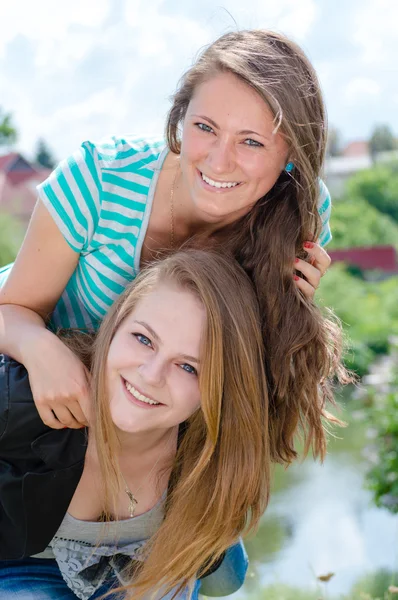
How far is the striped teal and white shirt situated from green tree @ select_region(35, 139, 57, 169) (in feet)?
143

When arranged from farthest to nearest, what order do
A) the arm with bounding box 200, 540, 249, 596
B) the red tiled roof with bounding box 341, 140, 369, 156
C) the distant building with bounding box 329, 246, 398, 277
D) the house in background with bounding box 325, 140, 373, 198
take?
the red tiled roof with bounding box 341, 140, 369, 156 < the house in background with bounding box 325, 140, 373, 198 < the distant building with bounding box 329, 246, 398, 277 < the arm with bounding box 200, 540, 249, 596

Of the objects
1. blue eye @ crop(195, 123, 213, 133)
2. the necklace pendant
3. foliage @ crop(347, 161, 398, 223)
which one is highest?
blue eye @ crop(195, 123, 213, 133)

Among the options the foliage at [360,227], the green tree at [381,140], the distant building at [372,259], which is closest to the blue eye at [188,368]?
the distant building at [372,259]

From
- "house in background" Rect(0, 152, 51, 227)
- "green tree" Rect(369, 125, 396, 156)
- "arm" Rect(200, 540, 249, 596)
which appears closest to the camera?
"arm" Rect(200, 540, 249, 596)

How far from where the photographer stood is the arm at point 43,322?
2254 millimetres

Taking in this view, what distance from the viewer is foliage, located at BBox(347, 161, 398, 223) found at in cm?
4312

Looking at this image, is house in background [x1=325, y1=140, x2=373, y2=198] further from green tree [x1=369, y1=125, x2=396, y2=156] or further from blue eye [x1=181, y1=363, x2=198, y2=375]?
blue eye [x1=181, y1=363, x2=198, y2=375]

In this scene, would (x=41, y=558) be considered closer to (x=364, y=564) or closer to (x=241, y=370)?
(x=241, y=370)

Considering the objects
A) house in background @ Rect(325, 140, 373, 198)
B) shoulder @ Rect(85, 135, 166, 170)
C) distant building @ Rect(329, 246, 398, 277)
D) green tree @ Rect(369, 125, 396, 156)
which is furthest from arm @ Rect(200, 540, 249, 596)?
green tree @ Rect(369, 125, 396, 156)

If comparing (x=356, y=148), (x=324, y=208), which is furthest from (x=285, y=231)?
(x=356, y=148)

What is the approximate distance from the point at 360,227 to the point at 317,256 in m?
33.5

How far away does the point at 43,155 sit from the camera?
45.5 metres

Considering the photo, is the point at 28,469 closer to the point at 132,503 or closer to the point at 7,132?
the point at 132,503

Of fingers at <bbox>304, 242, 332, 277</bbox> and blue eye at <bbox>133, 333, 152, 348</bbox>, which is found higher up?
fingers at <bbox>304, 242, 332, 277</bbox>
